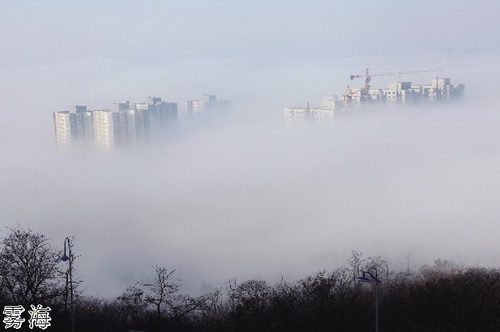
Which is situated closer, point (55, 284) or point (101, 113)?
point (55, 284)

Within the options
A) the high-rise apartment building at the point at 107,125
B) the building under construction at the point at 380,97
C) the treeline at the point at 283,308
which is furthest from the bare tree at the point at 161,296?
the building under construction at the point at 380,97

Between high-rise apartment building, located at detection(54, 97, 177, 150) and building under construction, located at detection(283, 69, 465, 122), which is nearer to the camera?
high-rise apartment building, located at detection(54, 97, 177, 150)

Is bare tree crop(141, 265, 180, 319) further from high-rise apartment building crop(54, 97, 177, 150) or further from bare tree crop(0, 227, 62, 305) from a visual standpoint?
high-rise apartment building crop(54, 97, 177, 150)

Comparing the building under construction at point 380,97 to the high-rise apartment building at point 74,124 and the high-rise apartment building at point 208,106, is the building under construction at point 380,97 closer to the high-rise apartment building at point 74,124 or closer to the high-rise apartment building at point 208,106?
the high-rise apartment building at point 208,106

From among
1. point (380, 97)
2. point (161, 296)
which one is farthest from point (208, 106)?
point (161, 296)

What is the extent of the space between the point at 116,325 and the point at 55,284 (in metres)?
2.68

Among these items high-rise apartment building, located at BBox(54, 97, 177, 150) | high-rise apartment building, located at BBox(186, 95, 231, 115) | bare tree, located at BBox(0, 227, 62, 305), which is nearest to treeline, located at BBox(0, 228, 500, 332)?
bare tree, located at BBox(0, 227, 62, 305)

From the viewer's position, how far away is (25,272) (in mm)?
15547

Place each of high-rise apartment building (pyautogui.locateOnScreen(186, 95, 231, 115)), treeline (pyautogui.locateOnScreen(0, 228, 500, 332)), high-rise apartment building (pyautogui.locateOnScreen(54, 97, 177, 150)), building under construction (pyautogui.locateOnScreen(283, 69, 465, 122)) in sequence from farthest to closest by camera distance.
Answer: high-rise apartment building (pyautogui.locateOnScreen(186, 95, 231, 115))
building under construction (pyautogui.locateOnScreen(283, 69, 465, 122))
high-rise apartment building (pyautogui.locateOnScreen(54, 97, 177, 150))
treeline (pyautogui.locateOnScreen(0, 228, 500, 332))

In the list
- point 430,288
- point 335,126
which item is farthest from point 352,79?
point 430,288

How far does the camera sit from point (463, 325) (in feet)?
46.5

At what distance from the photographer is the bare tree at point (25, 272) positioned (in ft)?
50.2

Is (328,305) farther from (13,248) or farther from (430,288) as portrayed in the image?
(13,248)

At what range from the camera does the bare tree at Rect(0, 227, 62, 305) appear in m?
15.3
